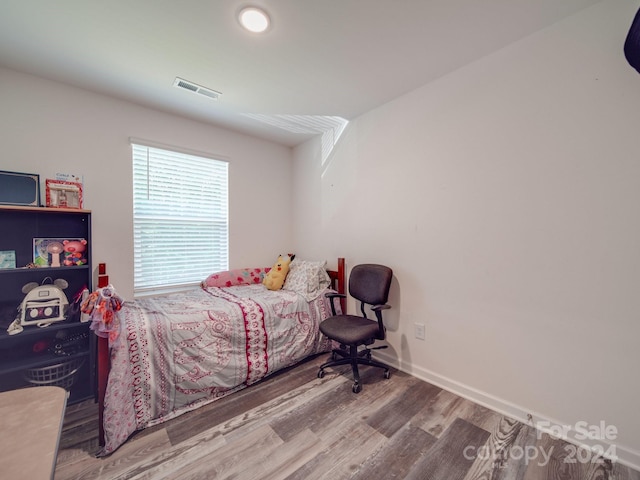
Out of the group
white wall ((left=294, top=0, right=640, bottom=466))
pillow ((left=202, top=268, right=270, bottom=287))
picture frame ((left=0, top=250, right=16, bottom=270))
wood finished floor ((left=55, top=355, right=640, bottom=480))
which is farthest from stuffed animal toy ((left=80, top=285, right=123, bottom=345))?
white wall ((left=294, top=0, right=640, bottom=466))

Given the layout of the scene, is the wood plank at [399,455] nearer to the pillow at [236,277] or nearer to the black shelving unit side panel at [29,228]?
the pillow at [236,277]

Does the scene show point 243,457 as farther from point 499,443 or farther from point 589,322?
point 589,322

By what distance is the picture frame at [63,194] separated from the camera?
6.82ft

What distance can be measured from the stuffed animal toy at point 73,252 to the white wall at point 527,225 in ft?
8.56

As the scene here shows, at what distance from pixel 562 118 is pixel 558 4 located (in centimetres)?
63

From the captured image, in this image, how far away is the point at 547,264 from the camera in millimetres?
1695

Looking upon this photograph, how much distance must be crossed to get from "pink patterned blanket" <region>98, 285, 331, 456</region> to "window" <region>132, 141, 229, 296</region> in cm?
33

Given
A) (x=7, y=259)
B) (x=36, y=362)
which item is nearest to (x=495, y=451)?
(x=36, y=362)

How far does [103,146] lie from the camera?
241 centimetres

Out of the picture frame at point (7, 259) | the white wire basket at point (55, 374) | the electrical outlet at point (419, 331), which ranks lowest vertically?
the white wire basket at point (55, 374)

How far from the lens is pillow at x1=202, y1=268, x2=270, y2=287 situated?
3.02m

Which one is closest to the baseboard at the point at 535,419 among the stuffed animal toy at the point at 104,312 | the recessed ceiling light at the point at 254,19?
the stuffed animal toy at the point at 104,312

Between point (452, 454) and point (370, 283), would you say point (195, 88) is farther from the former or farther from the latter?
point (452, 454)

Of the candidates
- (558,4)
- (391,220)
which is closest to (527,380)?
(391,220)
